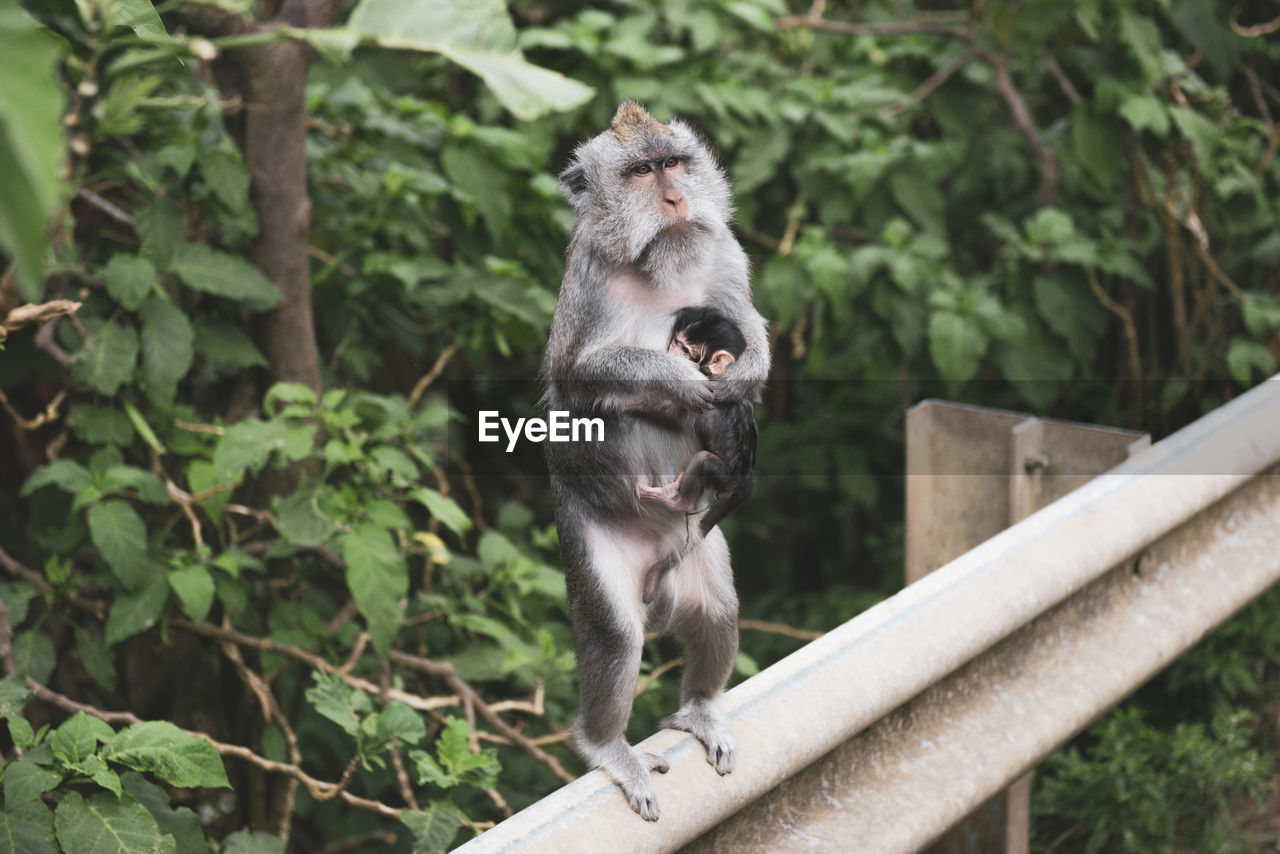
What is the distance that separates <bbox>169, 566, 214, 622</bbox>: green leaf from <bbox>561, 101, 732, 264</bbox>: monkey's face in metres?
1.54

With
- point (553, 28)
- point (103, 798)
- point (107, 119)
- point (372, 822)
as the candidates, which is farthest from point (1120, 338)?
point (103, 798)

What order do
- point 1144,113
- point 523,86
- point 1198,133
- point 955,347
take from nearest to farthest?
point 523,86 → point 955,347 → point 1144,113 → point 1198,133

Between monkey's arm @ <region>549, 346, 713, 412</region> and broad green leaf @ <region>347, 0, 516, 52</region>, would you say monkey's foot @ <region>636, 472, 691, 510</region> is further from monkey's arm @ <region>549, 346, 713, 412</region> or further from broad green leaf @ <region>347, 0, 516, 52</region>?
broad green leaf @ <region>347, 0, 516, 52</region>

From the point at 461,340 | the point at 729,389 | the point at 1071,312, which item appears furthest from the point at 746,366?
the point at 1071,312

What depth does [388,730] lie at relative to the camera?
2816 mm

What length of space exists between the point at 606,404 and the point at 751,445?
0.30 meters

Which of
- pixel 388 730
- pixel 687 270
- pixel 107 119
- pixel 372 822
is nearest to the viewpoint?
pixel 687 270

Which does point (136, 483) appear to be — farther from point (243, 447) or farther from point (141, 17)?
point (141, 17)

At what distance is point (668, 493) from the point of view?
2.38 metres

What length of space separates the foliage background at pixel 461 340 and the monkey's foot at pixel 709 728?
0.55 metres

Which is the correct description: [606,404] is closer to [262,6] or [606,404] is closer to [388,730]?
[388,730]

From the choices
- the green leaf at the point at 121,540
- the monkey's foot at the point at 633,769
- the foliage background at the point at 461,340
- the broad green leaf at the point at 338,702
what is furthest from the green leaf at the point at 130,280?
the monkey's foot at the point at 633,769

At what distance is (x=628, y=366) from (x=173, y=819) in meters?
1.31

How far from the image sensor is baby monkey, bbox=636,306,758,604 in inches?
87.0
